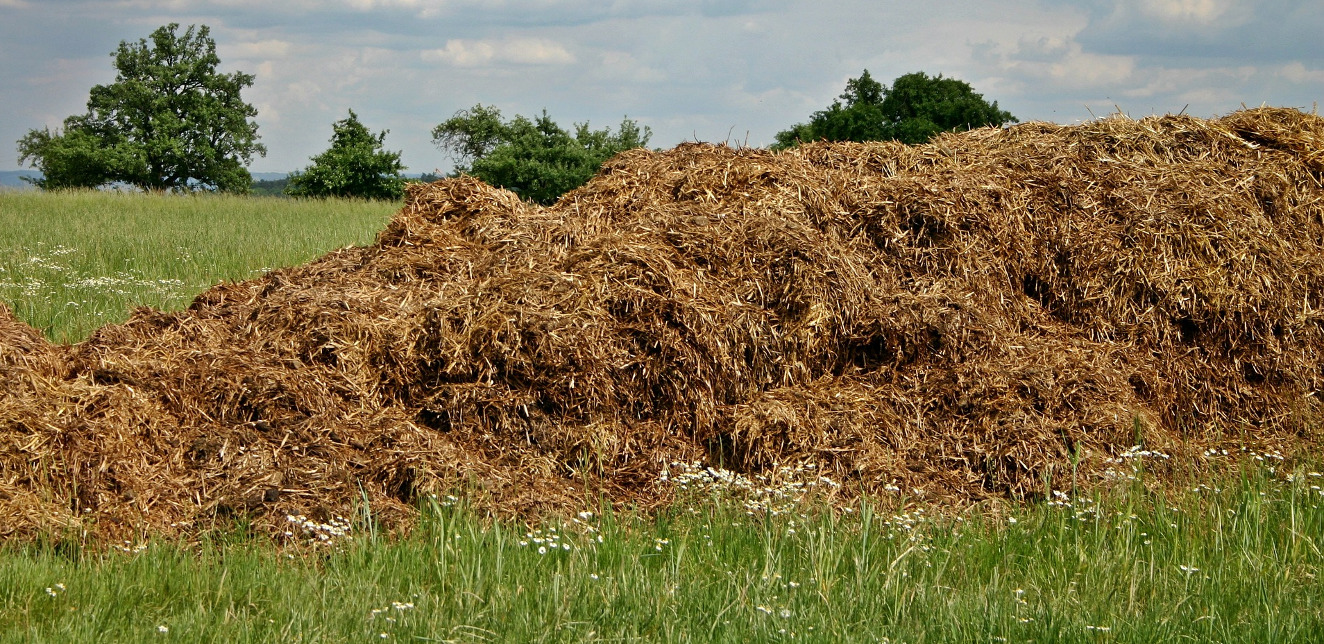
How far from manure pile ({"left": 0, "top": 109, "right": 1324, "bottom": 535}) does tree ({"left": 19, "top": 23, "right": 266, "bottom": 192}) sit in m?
46.6

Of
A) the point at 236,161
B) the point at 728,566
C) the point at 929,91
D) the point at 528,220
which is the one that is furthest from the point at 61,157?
the point at 728,566

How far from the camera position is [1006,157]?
7.53 metres

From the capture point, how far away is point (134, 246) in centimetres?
1401

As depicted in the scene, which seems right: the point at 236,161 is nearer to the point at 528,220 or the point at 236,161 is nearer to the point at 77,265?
the point at 77,265

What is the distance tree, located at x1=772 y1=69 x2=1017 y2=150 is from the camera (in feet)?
137

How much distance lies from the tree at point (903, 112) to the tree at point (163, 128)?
29051mm

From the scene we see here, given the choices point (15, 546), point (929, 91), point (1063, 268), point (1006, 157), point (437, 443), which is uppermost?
point (929, 91)

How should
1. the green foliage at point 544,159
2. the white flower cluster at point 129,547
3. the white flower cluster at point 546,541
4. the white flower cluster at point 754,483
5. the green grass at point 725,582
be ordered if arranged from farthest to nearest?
the green foliage at point 544,159, the white flower cluster at point 754,483, the white flower cluster at point 129,547, the white flower cluster at point 546,541, the green grass at point 725,582

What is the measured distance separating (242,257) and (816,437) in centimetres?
1063

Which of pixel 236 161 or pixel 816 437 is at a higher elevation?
pixel 236 161

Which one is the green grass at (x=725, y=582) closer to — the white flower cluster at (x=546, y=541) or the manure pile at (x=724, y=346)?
the white flower cluster at (x=546, y=541)

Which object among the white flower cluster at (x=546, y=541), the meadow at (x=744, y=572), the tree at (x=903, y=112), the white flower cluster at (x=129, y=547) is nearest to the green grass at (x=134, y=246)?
the white flower cluster at (x=129, y=547)

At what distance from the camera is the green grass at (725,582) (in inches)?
138

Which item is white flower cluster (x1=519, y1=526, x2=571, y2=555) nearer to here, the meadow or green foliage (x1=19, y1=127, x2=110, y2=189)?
the meadow
